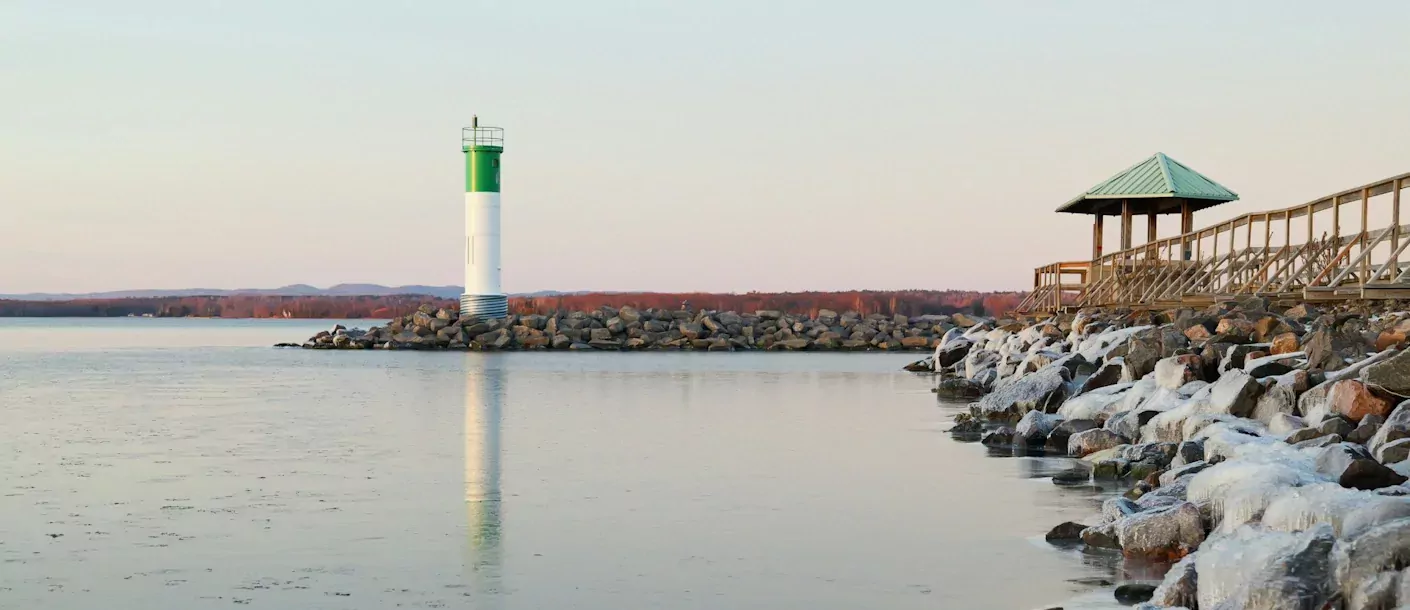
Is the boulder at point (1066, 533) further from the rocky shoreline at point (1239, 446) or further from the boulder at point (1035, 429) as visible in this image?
the boulder at point (1035, 429)

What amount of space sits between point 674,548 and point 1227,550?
3.54 meters

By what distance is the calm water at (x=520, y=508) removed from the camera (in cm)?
798

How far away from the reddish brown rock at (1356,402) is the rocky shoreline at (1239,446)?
11mm

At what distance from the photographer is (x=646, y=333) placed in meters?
50.2

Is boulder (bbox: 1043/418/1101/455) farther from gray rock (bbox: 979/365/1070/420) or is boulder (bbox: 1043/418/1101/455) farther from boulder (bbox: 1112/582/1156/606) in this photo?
boulder (bbox: 1112/582/1156/606)

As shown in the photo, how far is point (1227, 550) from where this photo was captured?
23.0 feet

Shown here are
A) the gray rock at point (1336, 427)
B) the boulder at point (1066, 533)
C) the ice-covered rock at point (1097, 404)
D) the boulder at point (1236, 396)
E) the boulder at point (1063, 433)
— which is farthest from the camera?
the ice-covered rock at point (1097, 404)

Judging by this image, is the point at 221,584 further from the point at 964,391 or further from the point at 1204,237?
the point at 1204,237

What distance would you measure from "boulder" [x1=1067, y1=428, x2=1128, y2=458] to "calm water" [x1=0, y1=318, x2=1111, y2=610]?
62 centimetres

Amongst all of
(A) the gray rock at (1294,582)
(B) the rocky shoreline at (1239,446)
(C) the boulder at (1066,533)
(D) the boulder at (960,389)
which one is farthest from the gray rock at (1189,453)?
(D) the boulder at (960,389)

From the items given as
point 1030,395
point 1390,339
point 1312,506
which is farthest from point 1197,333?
point 1312,506

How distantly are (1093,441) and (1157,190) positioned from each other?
18.1m

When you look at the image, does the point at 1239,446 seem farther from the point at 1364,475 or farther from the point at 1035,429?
the point at 1035,429

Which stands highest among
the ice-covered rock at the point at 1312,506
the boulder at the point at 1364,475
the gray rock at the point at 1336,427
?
the gray rock at the point at 1336,427
